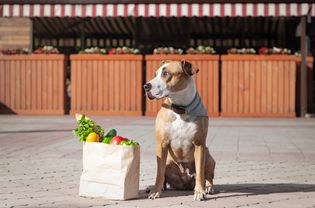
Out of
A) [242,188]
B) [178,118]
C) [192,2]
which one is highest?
[192,2]

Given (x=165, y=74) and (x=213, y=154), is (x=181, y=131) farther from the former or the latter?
(x=213, y=154)

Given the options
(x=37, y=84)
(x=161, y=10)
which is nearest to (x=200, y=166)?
(x=161, y=10)

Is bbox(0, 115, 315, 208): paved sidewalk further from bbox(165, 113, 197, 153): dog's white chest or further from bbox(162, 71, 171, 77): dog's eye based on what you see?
bbox(162, 71, 171, 77): dog's eye

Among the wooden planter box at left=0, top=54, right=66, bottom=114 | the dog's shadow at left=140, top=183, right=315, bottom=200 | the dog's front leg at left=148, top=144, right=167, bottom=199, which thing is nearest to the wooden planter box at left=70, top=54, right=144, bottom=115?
the wooden planter box at left=0, top=54, right=66, bottom=114

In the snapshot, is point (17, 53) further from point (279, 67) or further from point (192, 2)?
point (279, 67)

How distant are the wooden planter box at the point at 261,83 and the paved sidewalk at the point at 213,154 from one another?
2.46 meters

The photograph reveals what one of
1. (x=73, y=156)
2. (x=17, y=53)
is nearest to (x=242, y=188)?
(x=73, y=156)

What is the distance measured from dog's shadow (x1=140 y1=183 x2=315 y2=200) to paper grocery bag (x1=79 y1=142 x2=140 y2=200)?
233 mm

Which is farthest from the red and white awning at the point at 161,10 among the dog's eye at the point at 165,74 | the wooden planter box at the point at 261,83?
the dog's eye at the point at 165,74

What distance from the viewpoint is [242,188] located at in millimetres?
5527

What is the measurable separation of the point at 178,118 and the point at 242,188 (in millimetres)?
1016

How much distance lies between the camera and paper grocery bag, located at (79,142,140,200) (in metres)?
4.84

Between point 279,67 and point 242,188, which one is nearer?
point 242,188

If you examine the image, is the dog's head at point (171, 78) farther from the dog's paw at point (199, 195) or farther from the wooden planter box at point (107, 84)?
the wooden planter box at point (107, 84)
